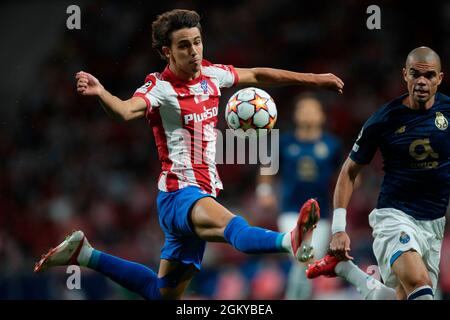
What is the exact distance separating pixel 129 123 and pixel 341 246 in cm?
676

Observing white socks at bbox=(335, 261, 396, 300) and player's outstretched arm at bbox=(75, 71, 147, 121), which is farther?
white socks at bbox=(335, 261, 396, 300)

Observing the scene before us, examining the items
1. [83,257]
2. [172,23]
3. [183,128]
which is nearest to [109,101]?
[183,128]

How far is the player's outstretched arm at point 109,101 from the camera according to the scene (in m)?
5.13

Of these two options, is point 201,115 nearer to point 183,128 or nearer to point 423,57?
point 183,128

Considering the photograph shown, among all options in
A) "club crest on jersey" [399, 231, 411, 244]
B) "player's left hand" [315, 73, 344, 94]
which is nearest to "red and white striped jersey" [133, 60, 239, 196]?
"player's left hand" [315, 73, 344, 94]

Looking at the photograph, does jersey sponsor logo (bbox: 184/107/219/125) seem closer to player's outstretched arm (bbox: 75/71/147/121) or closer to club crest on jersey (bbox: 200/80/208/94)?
club crest on jersey (bbox: 200/80/208/94)

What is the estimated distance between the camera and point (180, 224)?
5766 millimetres

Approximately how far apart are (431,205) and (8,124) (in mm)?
8565

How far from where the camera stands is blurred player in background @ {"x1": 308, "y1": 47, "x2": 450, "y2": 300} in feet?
18.6

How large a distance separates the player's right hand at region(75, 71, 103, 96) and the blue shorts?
→ 1009 mm

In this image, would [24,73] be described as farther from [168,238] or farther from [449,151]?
[449,151]

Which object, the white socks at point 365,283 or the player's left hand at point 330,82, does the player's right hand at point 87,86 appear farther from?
the white socks at point 365,283
